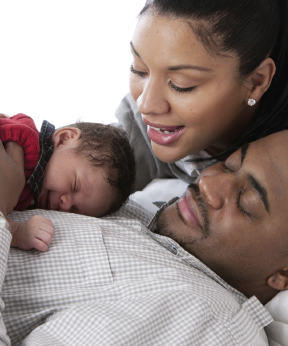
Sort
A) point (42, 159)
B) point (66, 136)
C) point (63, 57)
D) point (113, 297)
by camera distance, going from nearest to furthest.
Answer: point (113, 297) → point (42, 159) → point (66, 136) → point (63, 57)

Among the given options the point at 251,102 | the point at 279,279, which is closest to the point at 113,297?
the point at 279,279

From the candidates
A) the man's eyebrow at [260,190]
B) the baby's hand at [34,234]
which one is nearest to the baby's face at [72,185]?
the baby's hand at [34,234]

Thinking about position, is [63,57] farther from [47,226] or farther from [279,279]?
[279,279]

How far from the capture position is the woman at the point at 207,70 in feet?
4.37

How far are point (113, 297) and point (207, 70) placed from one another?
0.74 metres

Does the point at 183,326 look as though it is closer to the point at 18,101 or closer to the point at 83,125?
the point at 83,125

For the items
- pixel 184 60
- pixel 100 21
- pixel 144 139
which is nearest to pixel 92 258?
pixel 184 60

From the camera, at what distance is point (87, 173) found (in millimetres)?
1542

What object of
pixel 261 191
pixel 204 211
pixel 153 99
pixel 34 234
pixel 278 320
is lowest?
pixel 278 320

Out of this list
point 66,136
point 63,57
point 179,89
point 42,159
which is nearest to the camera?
point 179,89

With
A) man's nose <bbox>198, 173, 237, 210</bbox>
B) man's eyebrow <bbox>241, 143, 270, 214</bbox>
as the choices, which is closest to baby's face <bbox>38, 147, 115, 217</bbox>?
man's nose <bbox>198, 173, 237, 210</bbox>

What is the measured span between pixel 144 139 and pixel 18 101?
3.07 ft

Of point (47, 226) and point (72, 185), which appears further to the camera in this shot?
point (72, 185)

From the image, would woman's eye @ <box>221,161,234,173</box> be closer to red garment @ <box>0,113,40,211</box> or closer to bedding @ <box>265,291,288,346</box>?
bedding @ <box>265,291,288,346</box>
